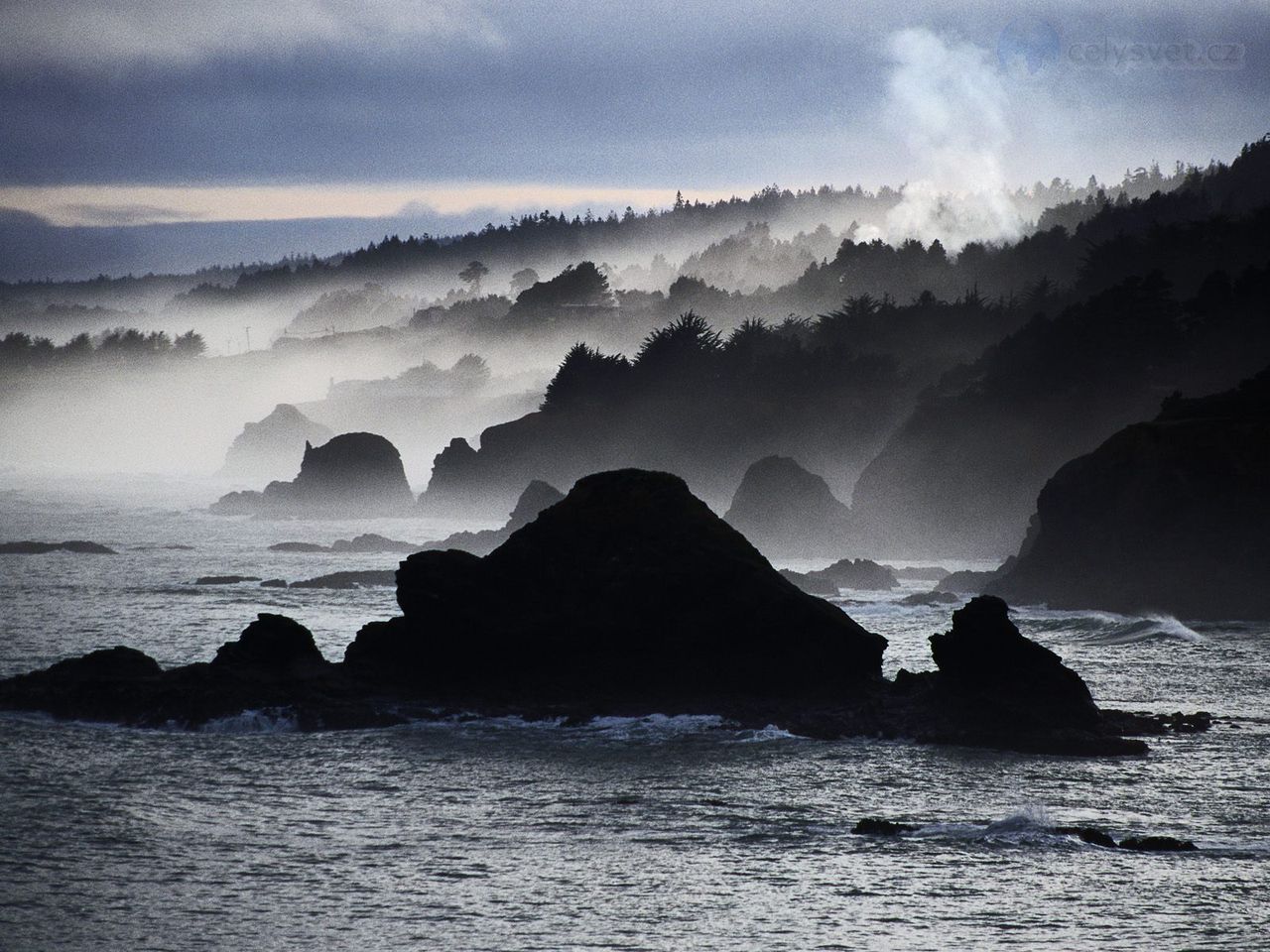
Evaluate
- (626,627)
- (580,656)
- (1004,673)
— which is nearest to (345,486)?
(580,656)

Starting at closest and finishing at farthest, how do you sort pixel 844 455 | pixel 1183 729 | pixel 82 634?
pixel 1183 729
pixel 82 634
pixel 844 455

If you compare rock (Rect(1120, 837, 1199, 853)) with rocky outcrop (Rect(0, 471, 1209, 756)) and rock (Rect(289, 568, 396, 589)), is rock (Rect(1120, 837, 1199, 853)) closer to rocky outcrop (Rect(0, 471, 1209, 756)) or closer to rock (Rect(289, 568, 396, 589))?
rocky outcrop (Rect(0, 471, 1209, 756))

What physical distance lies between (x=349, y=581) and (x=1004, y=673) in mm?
42825

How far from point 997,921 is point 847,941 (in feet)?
7.16

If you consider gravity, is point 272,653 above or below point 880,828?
above

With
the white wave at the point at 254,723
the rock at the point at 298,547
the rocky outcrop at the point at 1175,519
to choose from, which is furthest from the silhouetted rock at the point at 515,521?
the white wave at the point at 254,723

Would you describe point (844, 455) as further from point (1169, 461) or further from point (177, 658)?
point (177, 658)

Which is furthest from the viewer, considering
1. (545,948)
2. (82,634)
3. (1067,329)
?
(1067,329)

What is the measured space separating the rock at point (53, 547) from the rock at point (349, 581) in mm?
26039

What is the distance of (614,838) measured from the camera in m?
25.2

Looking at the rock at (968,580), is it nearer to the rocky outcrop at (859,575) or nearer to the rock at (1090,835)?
the rocky outcrop at (859,575)

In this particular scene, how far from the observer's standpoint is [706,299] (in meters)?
182

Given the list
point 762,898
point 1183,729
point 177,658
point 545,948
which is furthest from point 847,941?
point 177,658

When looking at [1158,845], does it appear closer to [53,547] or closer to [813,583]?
[813,583]
